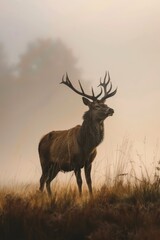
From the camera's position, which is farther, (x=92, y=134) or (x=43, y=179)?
(x=43, y=179)

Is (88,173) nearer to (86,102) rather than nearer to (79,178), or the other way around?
(79,178)

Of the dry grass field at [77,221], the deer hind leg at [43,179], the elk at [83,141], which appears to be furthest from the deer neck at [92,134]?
the dry grass field at [77,221]

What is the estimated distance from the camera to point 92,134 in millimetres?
11836

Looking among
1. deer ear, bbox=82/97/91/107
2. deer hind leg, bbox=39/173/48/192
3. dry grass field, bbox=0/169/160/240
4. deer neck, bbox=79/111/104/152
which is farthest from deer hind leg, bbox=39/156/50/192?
dry grass field, bbox=0/169/160/240

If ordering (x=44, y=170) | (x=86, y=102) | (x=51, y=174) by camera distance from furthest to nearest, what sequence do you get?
(x=44, y=170), (x=51, y=174), (x=86, y=102)

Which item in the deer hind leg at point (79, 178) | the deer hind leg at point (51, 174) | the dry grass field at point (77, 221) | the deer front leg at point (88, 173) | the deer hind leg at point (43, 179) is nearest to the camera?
the dry grass field at point (77, 221)

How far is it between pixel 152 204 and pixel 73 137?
3756mm

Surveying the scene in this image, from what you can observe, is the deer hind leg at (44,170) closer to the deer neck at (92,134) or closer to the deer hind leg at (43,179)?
the deer hind leg at (43,179)

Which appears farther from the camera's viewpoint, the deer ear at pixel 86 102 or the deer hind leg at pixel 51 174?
the deer hind leg at pixel 51 174

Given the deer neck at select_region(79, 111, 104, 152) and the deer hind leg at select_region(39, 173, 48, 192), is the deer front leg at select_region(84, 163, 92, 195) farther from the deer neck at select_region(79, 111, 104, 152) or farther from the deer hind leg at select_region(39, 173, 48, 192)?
the deer hind leg at select_region(39, 173, 48, 192)

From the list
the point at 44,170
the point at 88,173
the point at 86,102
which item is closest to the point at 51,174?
the point at 44,170

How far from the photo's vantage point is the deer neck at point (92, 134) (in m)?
11.8

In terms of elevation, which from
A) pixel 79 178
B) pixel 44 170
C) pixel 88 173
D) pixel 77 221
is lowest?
pixel 77 221

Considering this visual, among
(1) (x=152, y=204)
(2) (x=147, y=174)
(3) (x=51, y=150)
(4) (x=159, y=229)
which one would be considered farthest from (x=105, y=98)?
(4) (x=159, y=229)
